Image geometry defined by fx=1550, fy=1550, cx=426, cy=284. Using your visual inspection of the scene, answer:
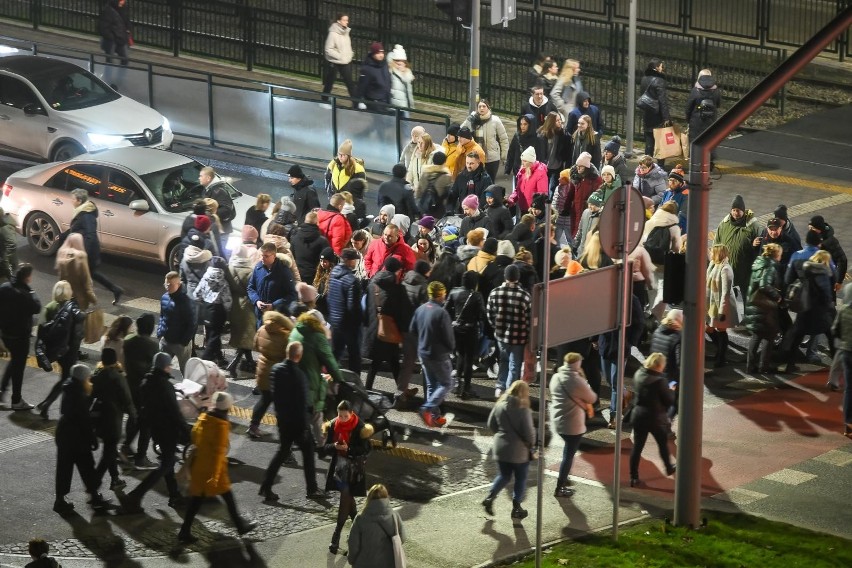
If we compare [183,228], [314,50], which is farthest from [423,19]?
[183,228]

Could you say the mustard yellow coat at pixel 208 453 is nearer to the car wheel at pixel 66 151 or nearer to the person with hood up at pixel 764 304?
the person with hood up at pixel 764 304

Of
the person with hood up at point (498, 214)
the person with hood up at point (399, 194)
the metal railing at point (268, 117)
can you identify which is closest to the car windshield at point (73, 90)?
the metal railing at point (268, 117)

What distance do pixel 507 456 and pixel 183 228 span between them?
22.6 feet

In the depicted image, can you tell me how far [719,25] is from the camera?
102ft

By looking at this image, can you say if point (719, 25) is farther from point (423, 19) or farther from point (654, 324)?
point (654, 324)

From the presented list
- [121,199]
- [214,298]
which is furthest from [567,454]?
[121,199]

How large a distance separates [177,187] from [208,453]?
855cm

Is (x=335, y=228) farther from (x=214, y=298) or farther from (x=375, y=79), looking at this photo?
(x=375, y=79)

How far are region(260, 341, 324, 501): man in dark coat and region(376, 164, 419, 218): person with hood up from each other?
21.6 feet

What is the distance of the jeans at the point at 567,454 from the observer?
1413cm

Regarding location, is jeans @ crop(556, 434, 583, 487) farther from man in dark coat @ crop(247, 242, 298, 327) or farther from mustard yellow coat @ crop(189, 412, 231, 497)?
man in dark coat @ crop(247, 242, 298, 327)

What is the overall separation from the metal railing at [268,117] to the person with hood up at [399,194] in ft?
11.5

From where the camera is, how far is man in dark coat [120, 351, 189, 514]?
1372 cm

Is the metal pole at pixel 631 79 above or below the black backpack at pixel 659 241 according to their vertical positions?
above
